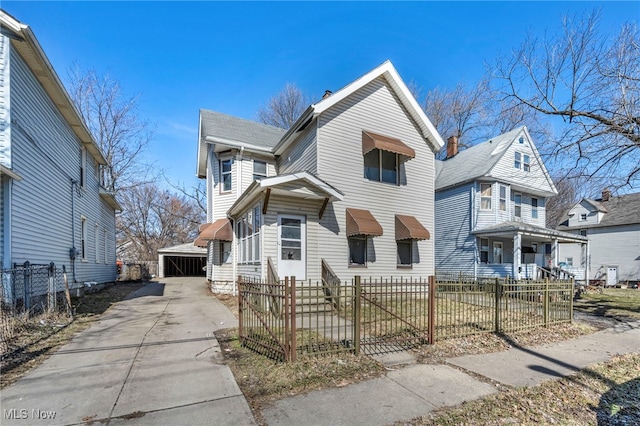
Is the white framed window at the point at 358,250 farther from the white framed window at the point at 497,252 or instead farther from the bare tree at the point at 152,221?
the bare tree at the point at 152,221

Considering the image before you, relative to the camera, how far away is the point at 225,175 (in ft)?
49.0

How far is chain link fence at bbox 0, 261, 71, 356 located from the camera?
6.21 metres

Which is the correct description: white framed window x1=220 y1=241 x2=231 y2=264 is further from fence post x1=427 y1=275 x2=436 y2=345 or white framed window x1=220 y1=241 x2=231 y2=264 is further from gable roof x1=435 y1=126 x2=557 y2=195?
gable roof x1=435 y1=126 x2=557 y2=195

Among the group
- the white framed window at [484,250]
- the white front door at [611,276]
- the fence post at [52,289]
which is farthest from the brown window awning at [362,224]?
the white front door at [611,276]

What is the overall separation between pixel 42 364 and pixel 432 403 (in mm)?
5892

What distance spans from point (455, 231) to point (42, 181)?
19257mm

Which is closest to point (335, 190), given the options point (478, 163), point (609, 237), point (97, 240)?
point (478, 163)

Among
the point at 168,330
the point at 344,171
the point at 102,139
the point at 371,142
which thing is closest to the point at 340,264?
the point at 344,171

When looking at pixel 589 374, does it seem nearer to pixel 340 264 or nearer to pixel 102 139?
pixel 340 264

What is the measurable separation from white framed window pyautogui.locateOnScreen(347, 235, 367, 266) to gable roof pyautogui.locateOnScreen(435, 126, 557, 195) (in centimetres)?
960

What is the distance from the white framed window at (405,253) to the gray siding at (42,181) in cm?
1176

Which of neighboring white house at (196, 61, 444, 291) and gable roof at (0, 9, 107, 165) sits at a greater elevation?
gable roof at (0, 9, 107, 165)

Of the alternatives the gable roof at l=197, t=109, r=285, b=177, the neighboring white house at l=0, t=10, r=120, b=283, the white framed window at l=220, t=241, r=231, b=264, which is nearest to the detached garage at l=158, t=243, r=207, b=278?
the neighboring white house at l=0, t=10, r=120, b=283

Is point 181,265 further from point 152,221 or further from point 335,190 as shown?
point 335,190
